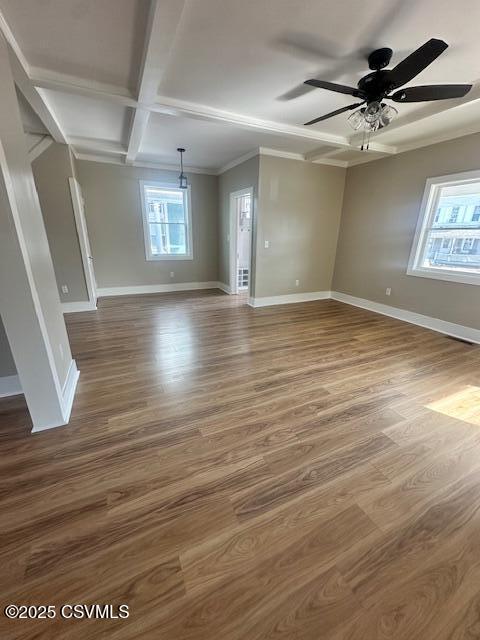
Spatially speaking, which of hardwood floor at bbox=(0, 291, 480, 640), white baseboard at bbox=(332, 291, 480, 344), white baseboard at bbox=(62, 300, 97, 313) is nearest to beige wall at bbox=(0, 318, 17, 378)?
hardwood floor at bbox=(0, 291, 480, 640)

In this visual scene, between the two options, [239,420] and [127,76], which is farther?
[127,76]

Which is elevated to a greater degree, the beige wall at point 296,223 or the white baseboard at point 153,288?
the beige wall at point 296,223

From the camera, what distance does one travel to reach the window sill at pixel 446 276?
135 inches

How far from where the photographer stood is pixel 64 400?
204cm

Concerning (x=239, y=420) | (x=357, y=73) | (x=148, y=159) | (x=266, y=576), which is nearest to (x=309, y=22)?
(x=357, y=73)

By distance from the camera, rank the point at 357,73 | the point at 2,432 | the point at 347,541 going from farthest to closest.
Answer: the point at 357,73, the point at 2,432, the point at 347,541

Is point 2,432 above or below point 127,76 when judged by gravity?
below

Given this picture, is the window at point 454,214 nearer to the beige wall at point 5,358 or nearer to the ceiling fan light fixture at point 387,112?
the ceiling fan light fixture at point 387,112

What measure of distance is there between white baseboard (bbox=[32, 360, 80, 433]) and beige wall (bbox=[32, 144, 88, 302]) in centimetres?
249

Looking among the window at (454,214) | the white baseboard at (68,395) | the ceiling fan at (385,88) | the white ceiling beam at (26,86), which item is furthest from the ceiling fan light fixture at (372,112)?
the white baseboard at (68,395)

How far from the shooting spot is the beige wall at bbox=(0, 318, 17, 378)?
7.03ft

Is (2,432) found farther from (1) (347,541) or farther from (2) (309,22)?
(2) (309,22)

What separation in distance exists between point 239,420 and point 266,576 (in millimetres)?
966

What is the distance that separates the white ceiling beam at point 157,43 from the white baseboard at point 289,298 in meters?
3.22
